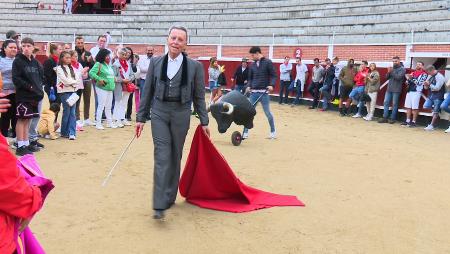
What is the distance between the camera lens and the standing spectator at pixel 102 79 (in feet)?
26.8

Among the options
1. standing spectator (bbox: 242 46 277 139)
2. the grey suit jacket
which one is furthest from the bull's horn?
the grey suit jacket

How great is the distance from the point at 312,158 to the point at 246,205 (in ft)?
8.33

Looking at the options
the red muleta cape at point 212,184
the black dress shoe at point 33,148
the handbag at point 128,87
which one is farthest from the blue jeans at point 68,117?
the red muleta cape at point 212,184

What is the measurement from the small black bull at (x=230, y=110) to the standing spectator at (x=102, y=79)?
2.22m

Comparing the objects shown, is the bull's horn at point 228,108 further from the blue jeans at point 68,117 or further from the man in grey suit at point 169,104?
the man in grey suit at point 169,104

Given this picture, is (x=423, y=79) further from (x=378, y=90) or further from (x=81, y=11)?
(x=81, y=11)

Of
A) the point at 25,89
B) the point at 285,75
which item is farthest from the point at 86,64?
the point at 285,75

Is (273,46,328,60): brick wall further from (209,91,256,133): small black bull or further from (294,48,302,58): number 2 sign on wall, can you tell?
(209,91,256,133): small black bull

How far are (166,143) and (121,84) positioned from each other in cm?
504

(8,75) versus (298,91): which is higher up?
(8,75)

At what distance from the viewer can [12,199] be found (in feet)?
→ 5.63

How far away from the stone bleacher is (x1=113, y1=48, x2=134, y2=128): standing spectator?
775 cm

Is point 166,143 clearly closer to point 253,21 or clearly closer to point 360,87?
point 360,87

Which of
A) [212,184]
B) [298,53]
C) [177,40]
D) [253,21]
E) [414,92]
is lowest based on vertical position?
[212,184]
